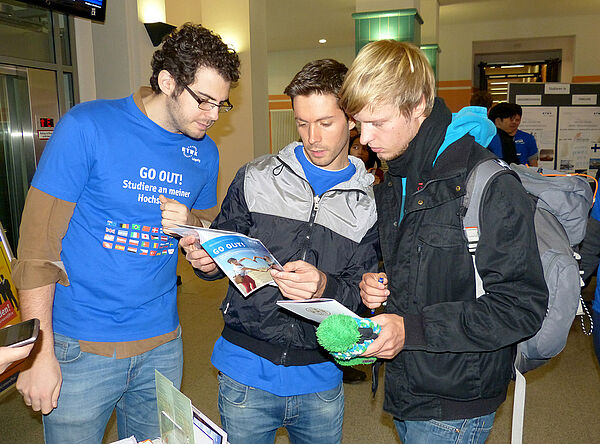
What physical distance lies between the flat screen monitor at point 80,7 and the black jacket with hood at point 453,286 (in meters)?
3.76

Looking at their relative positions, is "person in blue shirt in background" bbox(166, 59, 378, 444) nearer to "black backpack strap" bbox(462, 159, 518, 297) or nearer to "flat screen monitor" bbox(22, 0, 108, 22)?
"black backpack strap" bbox(462, 159, 518, 297)

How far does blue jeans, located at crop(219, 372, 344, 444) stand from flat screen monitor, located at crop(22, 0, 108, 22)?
3.62 m

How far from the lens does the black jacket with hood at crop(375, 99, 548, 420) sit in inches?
44.6

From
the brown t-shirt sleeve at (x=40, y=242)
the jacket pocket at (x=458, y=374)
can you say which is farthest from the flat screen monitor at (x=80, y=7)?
the jacket pocket at (x=458, y=374)

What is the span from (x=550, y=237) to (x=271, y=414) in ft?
3.11

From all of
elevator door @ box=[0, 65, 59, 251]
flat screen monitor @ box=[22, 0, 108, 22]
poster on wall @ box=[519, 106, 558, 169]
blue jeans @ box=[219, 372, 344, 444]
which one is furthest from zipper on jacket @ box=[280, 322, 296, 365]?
poster on wall @ box=[519, 106, 558, 169]

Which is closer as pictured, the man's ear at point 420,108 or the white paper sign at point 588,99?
the man's ear at point 420,108

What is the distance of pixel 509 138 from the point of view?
551cm

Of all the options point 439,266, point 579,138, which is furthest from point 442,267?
point 579,138

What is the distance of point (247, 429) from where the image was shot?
61.5 inches

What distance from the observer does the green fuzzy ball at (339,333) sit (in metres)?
1.09

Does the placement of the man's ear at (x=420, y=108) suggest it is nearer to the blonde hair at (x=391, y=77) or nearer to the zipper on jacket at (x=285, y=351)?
the blonde hair at (x=391, y=77)

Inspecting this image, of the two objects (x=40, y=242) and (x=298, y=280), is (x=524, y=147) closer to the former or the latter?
(x=298, y=280)

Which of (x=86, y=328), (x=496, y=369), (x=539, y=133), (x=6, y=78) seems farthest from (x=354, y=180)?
(x=539, y=133)
